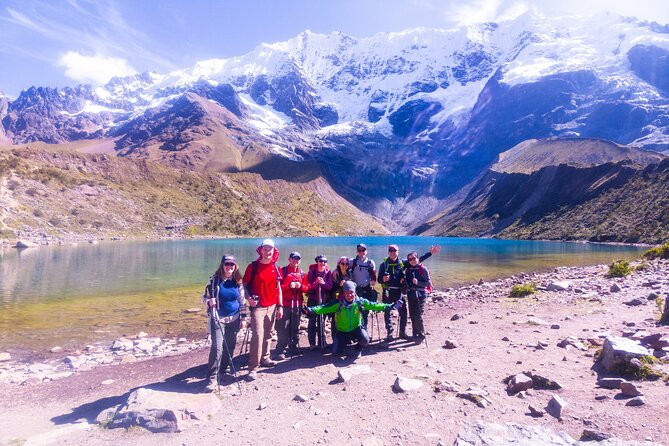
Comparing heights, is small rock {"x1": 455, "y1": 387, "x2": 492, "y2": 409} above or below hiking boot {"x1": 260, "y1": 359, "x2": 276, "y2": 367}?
above

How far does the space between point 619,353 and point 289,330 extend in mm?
7635

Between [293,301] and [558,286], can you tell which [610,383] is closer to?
[293,301]

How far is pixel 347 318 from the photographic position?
425 inches

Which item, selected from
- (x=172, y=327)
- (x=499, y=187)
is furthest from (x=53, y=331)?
(x=499, y=187)

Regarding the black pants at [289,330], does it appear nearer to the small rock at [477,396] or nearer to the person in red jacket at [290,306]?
the person in red jacket at [290,306]

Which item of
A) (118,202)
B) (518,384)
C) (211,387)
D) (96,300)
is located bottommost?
(96,300)

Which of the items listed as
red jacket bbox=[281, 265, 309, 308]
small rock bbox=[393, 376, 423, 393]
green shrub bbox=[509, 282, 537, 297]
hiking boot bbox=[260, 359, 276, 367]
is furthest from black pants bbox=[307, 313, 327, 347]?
green shrub bbox=[509, 282, 537, 297]

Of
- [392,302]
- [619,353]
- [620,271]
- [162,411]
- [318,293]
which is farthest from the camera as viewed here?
[620,271]

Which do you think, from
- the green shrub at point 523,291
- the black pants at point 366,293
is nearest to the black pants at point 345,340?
the black pants at point 366,293

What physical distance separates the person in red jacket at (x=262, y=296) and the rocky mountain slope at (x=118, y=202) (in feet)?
287

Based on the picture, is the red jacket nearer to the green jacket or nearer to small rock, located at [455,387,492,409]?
the green jacket

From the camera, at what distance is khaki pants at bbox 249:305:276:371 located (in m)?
9.68

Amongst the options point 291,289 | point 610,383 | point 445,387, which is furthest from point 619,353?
point 291,289

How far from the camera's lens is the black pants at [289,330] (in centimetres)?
1128
